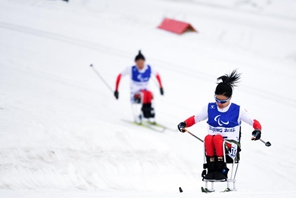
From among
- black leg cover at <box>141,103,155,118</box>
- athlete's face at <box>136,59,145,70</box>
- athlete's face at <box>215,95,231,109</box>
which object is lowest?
black leg cover at <box>141,103,155,118</box>

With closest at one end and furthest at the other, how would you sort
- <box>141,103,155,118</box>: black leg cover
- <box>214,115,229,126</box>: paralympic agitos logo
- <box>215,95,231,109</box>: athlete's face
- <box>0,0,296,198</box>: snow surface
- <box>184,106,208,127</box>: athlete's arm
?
1. <box>215,95,231,109</box>: athlete's face
2. <box>214,115,229,126</box>: paralympic agitos logo
3. <box>184,106,208,127</box>: athlete's arm
4. <box>0,0,296,198</box>: snow surface
5. <box>141,103,155,118</box>: black leg cover

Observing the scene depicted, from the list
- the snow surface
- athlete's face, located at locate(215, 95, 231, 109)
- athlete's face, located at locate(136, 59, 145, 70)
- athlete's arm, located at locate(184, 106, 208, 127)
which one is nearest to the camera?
athlete's face, located at locate(215, 95, 231, 109)

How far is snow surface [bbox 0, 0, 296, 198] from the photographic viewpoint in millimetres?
5375

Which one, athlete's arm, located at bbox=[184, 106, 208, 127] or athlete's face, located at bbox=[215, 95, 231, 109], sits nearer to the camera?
athlete's face, located at bbox=[215, 95, 231, 109]

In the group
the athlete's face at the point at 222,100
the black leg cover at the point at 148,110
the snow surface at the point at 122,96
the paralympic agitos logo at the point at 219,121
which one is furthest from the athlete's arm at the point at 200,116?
the black leg cover at the point at 148,110

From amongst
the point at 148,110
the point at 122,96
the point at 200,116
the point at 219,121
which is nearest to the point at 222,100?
the point at 219,121

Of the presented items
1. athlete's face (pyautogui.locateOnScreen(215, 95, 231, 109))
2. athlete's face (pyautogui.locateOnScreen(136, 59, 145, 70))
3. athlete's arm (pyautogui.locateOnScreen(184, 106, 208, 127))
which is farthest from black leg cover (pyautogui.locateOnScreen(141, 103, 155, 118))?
athlete's face (pyautogui.locateOnScreen(215, 95, 231, 109))

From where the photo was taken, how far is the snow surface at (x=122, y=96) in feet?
17.6

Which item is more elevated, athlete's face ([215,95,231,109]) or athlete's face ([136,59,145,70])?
athlete's face ([215,95,231,109])

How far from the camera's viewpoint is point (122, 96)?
35.3ft

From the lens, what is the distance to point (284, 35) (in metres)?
18.6

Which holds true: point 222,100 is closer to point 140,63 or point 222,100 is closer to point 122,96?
point 140,63

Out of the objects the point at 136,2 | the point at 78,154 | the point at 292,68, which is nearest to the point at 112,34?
the point at 292,68

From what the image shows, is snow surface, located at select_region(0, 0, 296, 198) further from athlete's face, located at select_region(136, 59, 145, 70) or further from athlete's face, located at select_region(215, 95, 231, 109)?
athlete's face, located at select_region(136, 59, 145, 70)
